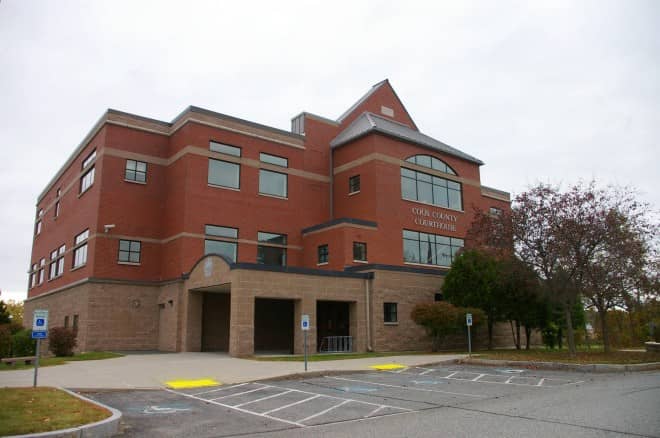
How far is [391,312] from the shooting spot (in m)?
30.9

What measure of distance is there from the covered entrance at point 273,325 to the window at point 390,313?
600 centimetres

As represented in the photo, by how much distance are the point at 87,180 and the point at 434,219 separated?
23707 mm

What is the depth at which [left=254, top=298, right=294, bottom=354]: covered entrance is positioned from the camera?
107ft

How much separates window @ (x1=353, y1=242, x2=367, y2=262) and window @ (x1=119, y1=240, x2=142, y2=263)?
13.3 m

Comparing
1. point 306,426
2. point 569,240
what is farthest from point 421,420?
point 569,240

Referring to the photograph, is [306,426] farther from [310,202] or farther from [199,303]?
[310,202]

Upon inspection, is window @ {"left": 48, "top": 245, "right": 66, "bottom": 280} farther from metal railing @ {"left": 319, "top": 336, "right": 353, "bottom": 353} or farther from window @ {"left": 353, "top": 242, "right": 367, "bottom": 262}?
window @ {"left": 353, "top": 242, "right": 367, "bottom": 262}

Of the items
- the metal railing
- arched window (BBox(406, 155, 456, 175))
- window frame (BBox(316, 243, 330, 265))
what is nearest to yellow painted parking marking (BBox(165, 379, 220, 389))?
the metal railing

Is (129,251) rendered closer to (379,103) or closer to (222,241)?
(222,241)

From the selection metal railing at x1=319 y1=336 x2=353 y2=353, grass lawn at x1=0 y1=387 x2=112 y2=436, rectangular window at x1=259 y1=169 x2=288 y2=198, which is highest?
rectangular window at x1=259 y1=169 x2=288 y2=198

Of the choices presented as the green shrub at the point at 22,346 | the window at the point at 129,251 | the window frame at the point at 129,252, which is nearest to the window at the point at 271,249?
the window frame at the point at 129,252

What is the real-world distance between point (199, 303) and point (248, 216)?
6.93 meters

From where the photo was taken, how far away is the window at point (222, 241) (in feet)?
109

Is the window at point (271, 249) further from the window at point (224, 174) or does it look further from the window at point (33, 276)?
the window at point (33, 276)
